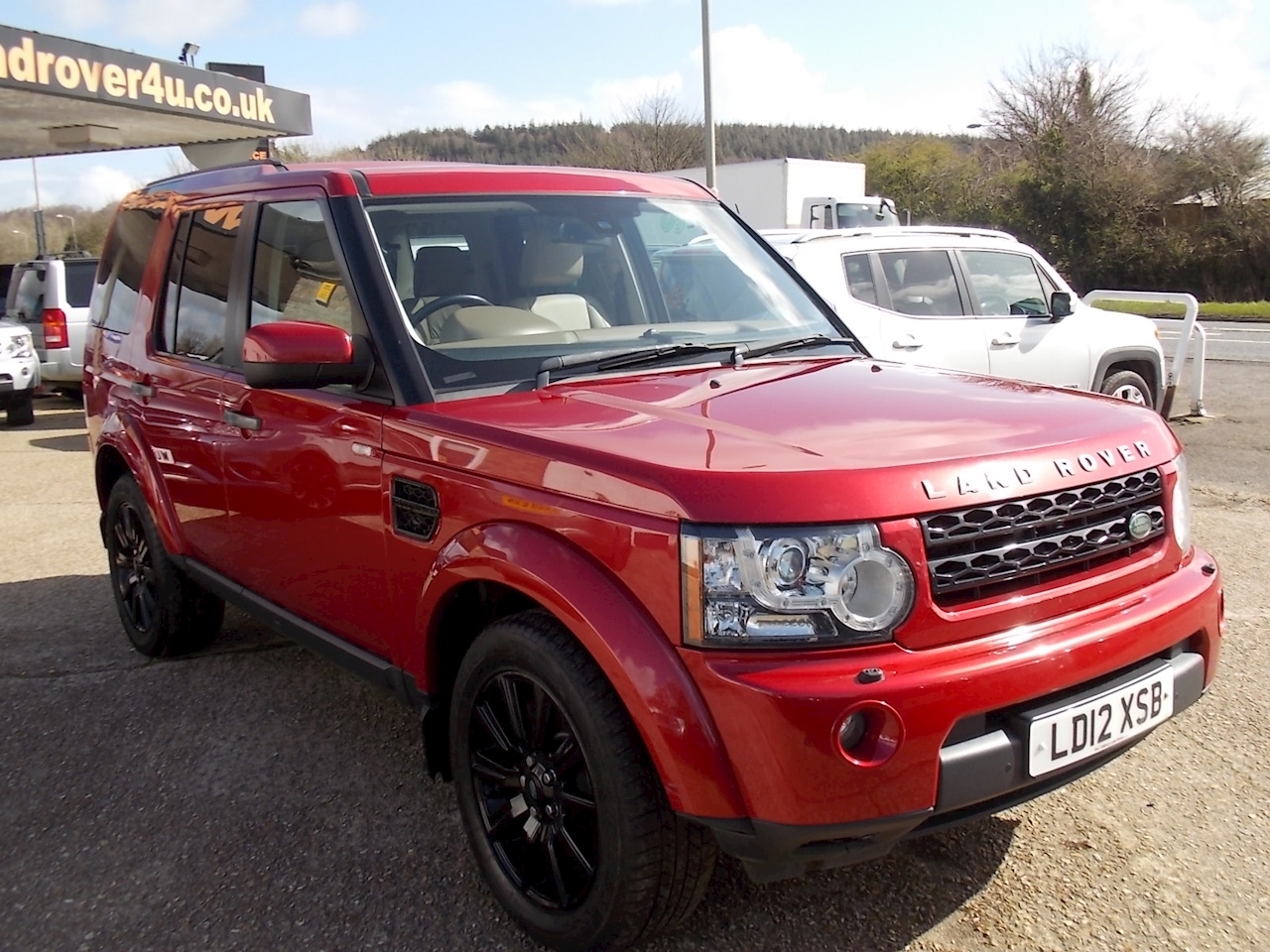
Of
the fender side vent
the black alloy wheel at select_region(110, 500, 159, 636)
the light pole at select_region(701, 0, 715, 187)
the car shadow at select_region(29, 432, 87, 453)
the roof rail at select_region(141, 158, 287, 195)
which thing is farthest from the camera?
the light pole at select_region(701, 0, 715, 187)

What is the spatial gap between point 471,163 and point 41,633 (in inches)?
127

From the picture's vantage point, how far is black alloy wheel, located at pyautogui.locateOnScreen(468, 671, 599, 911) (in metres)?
2.49

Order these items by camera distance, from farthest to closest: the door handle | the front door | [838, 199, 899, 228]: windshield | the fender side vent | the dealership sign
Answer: [838, 199, 899, 228]: windshield
the dealership sign
the front door
the door handle
the fender side vent

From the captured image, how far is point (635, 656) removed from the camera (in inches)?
86.2

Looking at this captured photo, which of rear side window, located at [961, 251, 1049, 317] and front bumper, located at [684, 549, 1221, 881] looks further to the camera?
rear side window, located at [961, 251, 1049, 317]

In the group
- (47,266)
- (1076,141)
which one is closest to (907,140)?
(1076,141)

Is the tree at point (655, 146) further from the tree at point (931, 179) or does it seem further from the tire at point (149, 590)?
the tire at point (149, 590)

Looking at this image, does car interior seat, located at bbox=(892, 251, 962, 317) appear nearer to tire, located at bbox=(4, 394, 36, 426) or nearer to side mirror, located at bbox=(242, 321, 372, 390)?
side mirror, located at bbox=(242, 321, 372, 390)

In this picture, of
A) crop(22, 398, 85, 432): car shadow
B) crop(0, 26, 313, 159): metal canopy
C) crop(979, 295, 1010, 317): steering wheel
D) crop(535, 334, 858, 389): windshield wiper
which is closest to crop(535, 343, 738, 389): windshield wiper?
crop(535, 334, 858, 389): windshield wiper

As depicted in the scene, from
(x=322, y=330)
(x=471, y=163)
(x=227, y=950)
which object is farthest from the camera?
(x=471, y=163)

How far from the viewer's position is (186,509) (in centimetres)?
419

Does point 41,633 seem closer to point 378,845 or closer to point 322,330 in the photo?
point 378,845

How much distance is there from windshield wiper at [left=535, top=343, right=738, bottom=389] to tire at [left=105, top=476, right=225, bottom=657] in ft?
7.26

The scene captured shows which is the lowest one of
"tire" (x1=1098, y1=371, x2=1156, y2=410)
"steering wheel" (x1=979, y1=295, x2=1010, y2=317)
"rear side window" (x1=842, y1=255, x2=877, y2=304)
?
"tire" (x1=1098, y1=371, x2=1156, y2=410)
